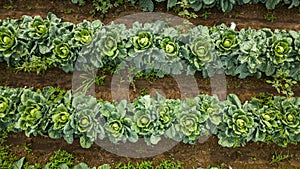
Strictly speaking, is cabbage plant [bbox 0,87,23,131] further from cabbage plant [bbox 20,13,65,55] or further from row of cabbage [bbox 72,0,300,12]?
row of cabbage [bbox 72,0,300,12]

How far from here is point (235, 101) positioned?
604cm

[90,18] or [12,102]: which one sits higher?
[90,18]

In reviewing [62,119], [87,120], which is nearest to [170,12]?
[87,120]

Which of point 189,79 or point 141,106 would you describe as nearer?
point 141,106

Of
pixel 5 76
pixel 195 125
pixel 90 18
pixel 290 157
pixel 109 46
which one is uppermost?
pixel 90 18

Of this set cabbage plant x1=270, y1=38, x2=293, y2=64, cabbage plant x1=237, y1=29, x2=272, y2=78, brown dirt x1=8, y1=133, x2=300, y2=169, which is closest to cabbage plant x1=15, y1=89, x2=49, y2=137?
brown dirt x1=8, y1=133, x2=300, y2=169

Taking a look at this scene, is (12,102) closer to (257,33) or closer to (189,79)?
(189,79)

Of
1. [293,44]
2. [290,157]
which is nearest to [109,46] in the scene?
[293,44]

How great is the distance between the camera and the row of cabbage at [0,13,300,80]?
19.4 feet

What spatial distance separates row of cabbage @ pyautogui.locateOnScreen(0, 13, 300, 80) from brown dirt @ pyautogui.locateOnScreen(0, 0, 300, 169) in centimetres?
26

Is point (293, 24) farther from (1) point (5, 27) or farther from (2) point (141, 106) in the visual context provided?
(1) point (5, 27)

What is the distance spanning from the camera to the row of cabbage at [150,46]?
5.93 metres

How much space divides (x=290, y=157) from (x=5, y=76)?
4.13 meters

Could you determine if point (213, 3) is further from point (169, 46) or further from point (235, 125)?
point (235, 125)
